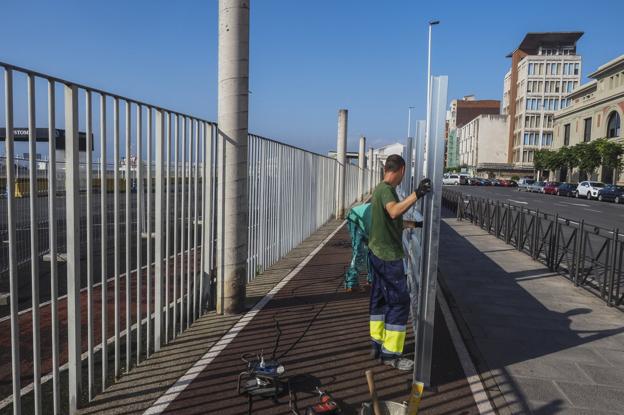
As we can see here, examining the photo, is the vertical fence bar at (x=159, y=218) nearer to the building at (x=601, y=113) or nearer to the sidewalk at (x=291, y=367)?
the sidewalk at (x=291, y=367)

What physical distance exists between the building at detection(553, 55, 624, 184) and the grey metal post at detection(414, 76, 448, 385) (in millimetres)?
55231

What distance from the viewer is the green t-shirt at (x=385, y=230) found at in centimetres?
414

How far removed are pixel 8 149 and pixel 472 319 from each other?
510 cm

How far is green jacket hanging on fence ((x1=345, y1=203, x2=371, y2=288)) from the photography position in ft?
20.5

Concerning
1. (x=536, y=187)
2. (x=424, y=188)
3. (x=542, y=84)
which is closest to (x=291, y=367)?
(x=424, y=188)

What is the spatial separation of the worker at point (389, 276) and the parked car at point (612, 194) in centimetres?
3876

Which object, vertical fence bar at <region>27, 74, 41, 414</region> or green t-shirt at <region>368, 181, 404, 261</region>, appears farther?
green t-shirt at <region>368, 181, 404, 261</region>

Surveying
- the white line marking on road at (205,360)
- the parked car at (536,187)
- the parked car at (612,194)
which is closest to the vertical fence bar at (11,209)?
the white line marking on road at (205,360)

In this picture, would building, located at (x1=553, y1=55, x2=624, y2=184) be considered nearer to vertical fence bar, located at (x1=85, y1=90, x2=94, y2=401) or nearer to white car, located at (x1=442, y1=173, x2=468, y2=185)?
white car, located at (x1=442, y1=173, x2=468, y2=185)

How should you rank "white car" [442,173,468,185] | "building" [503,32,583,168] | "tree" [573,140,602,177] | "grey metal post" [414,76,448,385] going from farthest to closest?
"building" [503,32,583,168] → "white car" [442,173,468,185] → "tree" [573,140,602,177] → "grey metal post" [414,76,448,385]

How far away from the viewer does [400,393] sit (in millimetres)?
3682

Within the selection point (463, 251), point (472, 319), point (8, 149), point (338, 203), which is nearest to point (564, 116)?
point (338, 203)

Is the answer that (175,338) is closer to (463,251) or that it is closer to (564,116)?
(463,251)

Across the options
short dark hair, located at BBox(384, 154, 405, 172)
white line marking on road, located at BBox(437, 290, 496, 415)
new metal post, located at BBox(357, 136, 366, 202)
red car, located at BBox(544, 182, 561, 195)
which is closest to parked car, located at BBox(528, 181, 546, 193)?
red car, located at BBox(544, 182, 561, 195)
